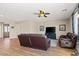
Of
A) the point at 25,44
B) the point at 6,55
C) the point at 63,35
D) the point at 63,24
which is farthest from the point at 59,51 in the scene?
the point at 6,55

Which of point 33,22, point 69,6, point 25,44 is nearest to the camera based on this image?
point 69,6

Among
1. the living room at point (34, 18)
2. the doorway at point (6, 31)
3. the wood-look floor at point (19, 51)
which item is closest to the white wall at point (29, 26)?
the living room at point (34, 18)

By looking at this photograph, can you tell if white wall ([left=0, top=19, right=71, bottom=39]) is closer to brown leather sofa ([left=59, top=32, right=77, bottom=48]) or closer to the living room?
the living room

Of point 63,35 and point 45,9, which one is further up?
point 45,9

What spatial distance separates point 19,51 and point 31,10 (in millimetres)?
1156

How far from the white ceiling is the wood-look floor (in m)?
0.66

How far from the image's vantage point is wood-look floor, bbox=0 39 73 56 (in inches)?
115

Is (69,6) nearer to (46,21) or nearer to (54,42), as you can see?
(46,21)

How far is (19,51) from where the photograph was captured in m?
3.03

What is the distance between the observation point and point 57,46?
3111 mm

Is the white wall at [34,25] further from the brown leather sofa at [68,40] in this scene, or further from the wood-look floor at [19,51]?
the wood-look floor at [19,51]

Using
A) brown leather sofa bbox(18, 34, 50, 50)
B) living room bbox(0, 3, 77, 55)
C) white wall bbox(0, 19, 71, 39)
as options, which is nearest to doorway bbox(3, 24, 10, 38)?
living room bbox(0, 3, 77, 55)

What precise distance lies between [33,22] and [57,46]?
95cm

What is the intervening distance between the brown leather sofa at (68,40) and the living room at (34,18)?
Answer: 0.11m
